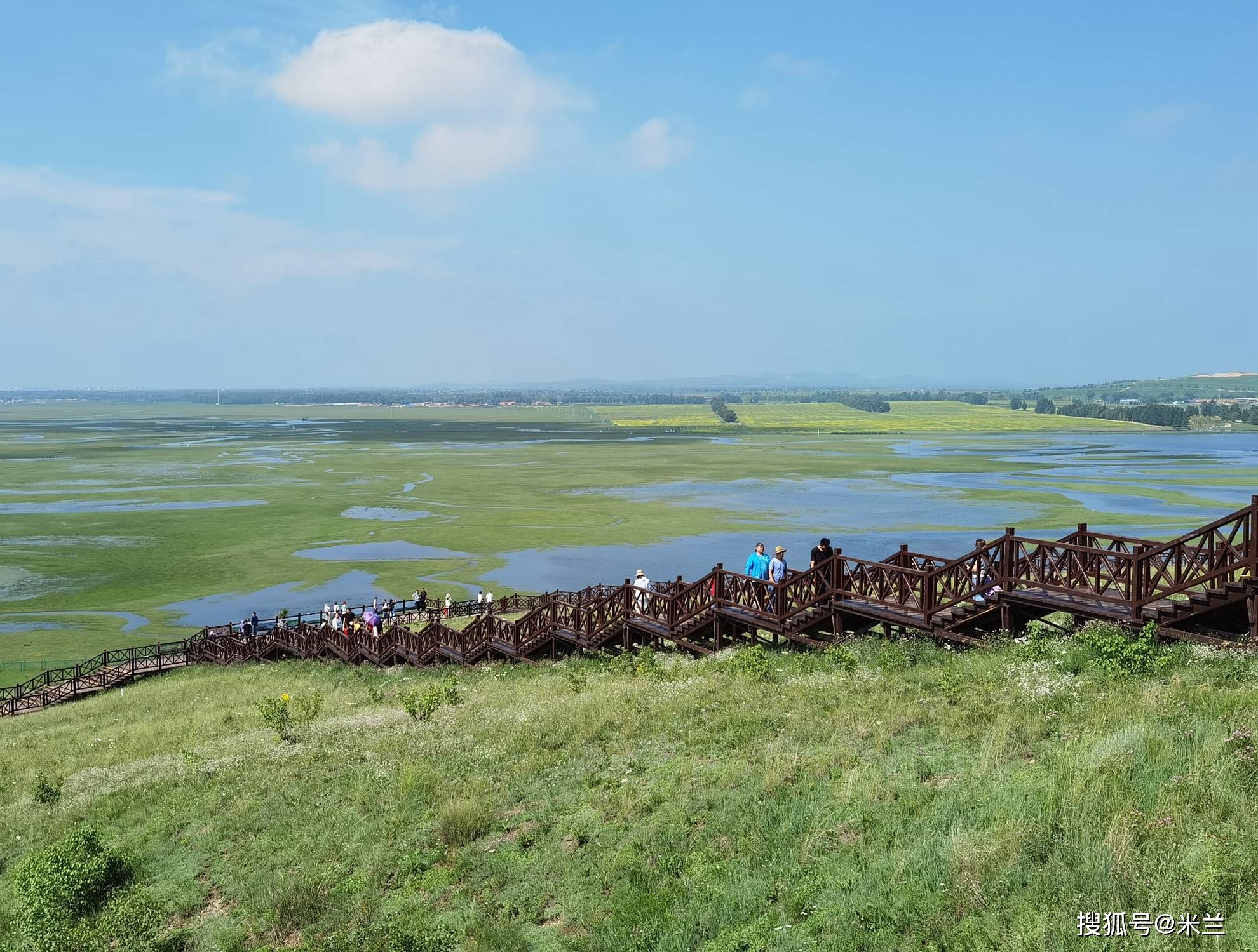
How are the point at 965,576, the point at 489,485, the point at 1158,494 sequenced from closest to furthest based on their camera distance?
the point at 965,576
the point at 1158,494
the point at 489,485

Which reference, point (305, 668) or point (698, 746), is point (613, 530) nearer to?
point (305, 668)

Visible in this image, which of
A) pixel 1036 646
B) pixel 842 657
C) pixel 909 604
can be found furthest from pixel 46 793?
pixel 1036 646

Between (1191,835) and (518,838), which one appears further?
(518,838)

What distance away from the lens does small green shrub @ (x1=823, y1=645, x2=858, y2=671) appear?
14320 millimetres

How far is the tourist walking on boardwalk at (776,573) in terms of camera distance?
17.8 metres

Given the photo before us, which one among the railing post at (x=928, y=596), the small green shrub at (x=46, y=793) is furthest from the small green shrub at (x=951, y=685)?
the small green shrub at (x=46, y=793)

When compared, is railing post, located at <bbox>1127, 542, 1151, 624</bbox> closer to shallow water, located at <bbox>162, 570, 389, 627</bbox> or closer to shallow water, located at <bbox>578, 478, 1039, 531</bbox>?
shallow water, located at <bbox>162, 570, 389, 627</bbox>

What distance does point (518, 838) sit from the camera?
9672 millimetres

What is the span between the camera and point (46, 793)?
14016mm

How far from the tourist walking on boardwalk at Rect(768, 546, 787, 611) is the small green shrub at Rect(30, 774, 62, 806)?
12488 mm

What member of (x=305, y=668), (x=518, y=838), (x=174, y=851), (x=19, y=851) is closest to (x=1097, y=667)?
(x=518, y=838)

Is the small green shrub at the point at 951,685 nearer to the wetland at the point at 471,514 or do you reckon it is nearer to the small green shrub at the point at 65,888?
the small green shrub at the point at 65,888

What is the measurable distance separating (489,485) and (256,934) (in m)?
82.2

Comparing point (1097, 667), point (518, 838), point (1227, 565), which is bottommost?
point (518, 838)
